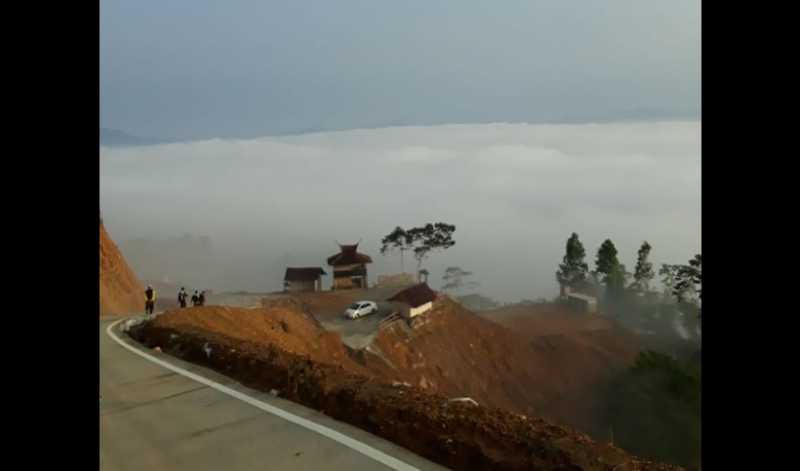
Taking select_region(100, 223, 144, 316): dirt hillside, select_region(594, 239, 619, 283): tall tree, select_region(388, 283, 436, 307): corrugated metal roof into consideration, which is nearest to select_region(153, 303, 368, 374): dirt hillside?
select_region(388, 283, 436, 307): corrugated metal roof

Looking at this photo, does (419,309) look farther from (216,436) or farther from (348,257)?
(216,436)

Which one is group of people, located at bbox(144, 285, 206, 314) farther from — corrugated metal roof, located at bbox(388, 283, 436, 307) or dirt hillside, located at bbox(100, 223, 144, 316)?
corrugated metal roof, located at bbox(388, 283, 436, 307)

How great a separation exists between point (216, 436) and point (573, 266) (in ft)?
205

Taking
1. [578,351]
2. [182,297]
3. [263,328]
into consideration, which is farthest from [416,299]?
[182,297]

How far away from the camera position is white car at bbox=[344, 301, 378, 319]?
141ft

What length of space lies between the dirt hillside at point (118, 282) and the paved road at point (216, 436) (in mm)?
34477

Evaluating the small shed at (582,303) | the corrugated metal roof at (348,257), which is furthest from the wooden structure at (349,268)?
the small shed at (582,303)

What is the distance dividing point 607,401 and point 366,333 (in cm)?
1971

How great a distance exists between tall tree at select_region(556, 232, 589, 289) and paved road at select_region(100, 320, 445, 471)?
5942cm

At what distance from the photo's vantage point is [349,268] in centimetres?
5438

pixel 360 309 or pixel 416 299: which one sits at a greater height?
pixel 416 299

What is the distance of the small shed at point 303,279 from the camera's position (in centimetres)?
5266
